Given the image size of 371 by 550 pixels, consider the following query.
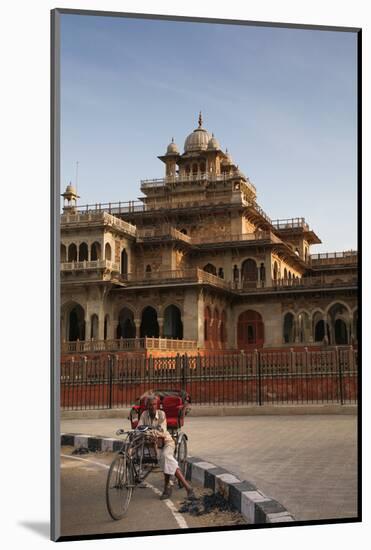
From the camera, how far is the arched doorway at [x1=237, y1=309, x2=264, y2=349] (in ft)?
82.4

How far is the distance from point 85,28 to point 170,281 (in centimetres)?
1938

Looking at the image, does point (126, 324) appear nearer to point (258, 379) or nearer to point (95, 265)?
point (95, 265)

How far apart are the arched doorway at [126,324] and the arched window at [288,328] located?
18.9 ft

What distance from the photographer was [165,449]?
7.18m

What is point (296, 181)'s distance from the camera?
9.16m

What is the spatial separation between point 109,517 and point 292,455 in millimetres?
2637

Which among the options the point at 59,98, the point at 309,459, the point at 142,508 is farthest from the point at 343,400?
the point at 59,98

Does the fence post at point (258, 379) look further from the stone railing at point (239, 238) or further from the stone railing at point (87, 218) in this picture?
the stone railing at point (239, 238)

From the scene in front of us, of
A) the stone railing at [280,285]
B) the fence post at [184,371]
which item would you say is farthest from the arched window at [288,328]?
the fence post at [184,371]

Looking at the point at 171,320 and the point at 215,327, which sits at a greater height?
the point at 171,320

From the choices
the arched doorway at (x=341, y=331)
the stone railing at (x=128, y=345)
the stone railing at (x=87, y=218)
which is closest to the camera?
the stone railing at (x=87, y=218)

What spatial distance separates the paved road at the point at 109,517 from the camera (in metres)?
6.64

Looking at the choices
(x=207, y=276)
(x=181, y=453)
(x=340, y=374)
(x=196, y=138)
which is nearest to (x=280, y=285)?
(x=207, y=276)

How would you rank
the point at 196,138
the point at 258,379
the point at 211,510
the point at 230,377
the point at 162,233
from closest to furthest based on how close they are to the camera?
the point at 211,510 < the point at 196,138 < the point at 258,379 < the point at 230,377 < the point at 162,233
